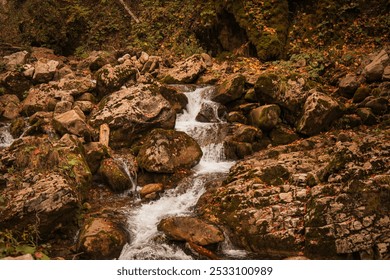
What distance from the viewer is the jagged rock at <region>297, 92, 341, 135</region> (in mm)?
8126

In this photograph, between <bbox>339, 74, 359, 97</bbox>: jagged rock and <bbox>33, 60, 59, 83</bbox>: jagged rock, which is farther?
<bbox>33, 60, 59, 83</bbox>: jagged rock

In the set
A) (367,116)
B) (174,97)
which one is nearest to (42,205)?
(174,97)

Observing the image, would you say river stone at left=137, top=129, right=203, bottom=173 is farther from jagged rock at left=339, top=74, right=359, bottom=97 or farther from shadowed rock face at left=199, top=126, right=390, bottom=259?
jagged rock at left=339, top=74, right=359, bottom=97

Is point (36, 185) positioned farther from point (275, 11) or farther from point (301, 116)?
point (275, 11)

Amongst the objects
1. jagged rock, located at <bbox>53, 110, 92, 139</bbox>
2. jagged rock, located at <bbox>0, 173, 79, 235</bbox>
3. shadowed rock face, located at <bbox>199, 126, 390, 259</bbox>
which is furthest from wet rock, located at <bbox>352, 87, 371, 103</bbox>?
jagged rock, located at <bbox>0, 173, 79, 235</bbox>

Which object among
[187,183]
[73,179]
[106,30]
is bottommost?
[187,183]

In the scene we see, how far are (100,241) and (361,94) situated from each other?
7.62 meters

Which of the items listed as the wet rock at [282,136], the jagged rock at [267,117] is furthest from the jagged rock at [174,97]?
the wet rock at [282,136]

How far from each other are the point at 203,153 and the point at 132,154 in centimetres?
185

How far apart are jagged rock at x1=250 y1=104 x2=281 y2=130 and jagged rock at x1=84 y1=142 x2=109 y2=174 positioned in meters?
4.06

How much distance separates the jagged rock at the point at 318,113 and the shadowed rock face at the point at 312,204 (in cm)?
152

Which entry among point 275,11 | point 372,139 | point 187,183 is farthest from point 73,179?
point 275,11

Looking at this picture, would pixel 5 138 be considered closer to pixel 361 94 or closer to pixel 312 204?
pixel 312 204

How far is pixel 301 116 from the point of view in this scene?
853 cm
